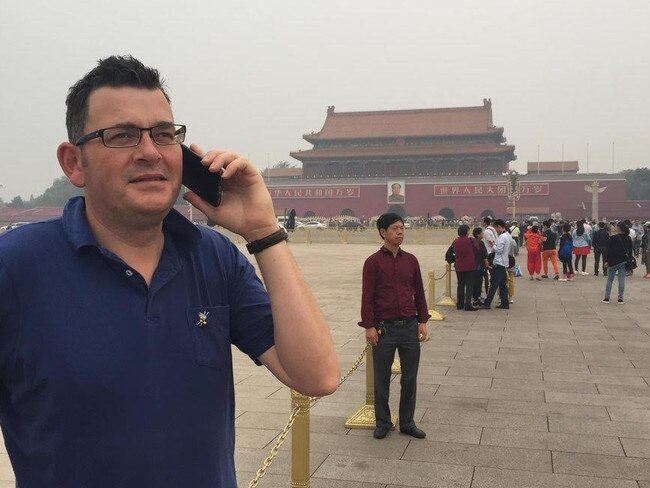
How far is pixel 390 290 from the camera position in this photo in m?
4.15

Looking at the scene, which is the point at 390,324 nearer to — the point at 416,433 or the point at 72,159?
the point at 416,433

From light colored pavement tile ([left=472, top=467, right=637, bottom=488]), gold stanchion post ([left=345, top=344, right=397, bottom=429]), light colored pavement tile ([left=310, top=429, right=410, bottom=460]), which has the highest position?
gold stanchion post ([left=345, top=344, right=397, bottom=429])

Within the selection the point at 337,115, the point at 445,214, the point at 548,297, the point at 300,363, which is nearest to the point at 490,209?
the point at 445,214

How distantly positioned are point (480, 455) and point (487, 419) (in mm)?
701

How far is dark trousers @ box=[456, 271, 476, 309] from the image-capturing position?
9.44 metres

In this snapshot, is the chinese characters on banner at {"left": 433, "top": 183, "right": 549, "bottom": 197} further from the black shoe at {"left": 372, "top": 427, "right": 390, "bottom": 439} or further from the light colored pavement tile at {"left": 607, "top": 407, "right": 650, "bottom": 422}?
the black shoe at {"left": 372, "top": 427, "right": 390, "bottom": 439}

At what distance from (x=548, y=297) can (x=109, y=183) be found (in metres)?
11.0

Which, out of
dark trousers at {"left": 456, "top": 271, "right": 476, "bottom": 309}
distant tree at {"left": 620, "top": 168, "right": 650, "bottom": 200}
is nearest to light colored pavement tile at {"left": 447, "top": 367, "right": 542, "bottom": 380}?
dark trousers at {"left": 456, "top": 271, "right": 476, "bottom": 309}

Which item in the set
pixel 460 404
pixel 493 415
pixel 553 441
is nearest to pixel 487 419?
pixel 493 415

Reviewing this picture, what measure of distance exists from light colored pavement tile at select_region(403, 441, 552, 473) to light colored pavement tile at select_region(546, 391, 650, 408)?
1.21m

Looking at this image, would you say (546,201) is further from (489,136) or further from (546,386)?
(546,386)

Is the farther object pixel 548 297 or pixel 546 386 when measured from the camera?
pixel 548 297

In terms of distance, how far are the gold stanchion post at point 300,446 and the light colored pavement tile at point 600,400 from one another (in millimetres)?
2874

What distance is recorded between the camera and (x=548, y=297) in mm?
11195
